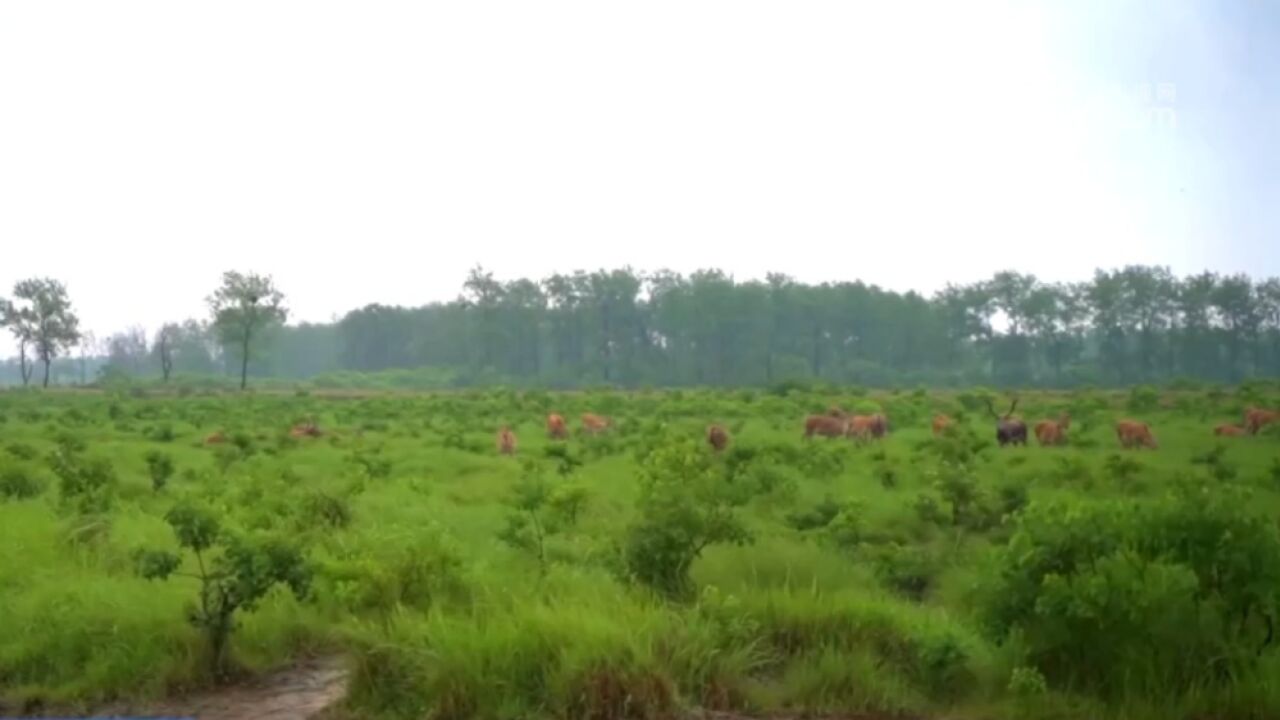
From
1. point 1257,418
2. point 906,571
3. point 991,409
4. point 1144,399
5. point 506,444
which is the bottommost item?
point 906,571

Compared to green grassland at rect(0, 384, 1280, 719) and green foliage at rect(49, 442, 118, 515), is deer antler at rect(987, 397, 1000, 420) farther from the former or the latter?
green foliage at rect(49, 442, 118, 515)

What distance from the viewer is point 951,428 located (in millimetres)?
21766

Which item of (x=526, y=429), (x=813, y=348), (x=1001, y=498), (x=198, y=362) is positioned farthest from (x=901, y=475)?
(x=198, y=362)

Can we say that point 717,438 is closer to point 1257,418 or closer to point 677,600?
point 1257,418

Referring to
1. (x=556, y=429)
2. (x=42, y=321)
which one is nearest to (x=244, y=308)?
(x=42, y=321)

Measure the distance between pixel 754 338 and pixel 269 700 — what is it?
4907cm

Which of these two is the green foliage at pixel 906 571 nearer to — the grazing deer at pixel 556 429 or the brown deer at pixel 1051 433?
the brown deer at pixel 1051 433

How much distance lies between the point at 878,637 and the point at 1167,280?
18278 millimetres

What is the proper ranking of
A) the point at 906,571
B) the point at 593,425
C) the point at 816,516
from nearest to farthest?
the point at 906,571, the point at 816,516, the point at 593,425

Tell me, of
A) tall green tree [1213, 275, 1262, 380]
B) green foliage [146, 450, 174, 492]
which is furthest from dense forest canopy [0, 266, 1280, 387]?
green foliage [146, 450, 174, 492]

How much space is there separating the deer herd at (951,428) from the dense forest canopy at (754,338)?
1.39 m

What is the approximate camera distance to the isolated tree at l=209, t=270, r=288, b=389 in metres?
56.9

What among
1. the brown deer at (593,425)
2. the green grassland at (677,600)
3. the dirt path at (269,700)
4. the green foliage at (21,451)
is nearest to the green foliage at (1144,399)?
the green grassland at (677,600)

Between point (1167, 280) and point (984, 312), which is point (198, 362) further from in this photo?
point (1167, 280)
